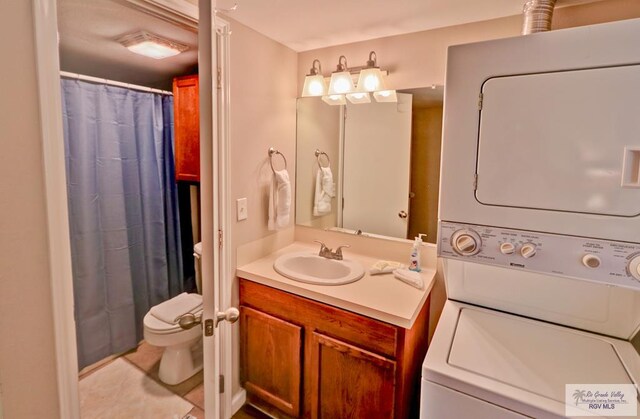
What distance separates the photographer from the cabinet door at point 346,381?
1409 millimetres

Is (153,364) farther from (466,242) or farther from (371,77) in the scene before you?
(371,77)

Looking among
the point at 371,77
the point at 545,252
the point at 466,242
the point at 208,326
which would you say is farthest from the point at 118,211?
the point at 545,252

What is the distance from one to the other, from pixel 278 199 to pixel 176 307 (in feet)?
3.28

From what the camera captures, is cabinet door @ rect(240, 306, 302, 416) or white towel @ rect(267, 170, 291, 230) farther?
white towel @ rect(267, 170, 291, 230)

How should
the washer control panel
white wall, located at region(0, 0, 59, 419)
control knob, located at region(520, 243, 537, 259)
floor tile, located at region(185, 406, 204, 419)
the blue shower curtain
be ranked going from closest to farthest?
white wall, located at region(0, 0, 59, 419) → the washer control panel → control knob, located at region(520, 243, 537, 259) → the blue shower curtain → floor tile, located at region(185, 406, 204, 419)

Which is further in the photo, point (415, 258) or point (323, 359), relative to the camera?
point (415, 258)

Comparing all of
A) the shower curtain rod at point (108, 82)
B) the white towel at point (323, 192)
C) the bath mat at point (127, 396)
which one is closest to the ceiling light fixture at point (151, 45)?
the shower curtain rod at point (108, 82)

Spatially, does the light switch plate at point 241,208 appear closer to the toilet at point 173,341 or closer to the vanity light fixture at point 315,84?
the toilet at point 173,341

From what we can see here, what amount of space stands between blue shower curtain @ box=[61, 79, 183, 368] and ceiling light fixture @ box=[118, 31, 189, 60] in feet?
0.81

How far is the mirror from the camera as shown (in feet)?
6.02

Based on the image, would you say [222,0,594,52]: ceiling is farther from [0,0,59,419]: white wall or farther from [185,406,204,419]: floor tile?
[185,406,204,419]: floor tile

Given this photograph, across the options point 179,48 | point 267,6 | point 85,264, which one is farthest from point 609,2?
point 85,264

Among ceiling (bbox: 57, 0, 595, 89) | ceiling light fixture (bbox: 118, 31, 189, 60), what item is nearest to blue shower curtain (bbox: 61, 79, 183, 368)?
ceiling (bbox: 57, 0, 595, 89)

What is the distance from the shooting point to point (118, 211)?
176 centimetres
